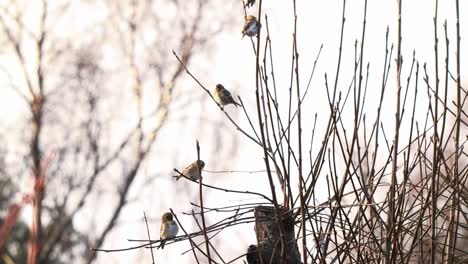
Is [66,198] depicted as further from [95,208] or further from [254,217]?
[254,217]

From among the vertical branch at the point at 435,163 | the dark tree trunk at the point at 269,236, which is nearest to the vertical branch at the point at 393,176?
the vertical branch at the point at 435,163

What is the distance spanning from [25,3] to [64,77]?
46.4 inches

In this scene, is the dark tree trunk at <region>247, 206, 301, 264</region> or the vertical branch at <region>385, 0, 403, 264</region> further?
the dark tree trunk at <region>247, 206, 301, 264</region>

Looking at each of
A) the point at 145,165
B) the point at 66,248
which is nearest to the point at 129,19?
the point at 145,165

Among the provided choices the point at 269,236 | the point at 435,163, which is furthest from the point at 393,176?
the point at 269,236

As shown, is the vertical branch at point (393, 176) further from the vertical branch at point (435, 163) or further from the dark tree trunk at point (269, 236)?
the dark tree trunk at point (269, 236)

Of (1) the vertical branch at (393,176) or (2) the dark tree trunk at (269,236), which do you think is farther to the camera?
(2) the dark tree trunk at (269,236)

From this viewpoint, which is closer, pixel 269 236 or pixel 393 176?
pixel 393 176

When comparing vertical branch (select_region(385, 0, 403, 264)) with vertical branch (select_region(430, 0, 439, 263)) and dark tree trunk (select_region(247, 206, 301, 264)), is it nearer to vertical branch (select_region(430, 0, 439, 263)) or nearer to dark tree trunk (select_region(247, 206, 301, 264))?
vertical branch (select_region(430, 0, 439, 263))

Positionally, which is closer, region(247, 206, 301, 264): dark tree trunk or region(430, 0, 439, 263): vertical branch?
region(430, 0, 439, 263): vertical branch

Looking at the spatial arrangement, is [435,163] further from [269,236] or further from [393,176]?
[269,236]

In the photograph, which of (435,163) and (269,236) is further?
(269,236)

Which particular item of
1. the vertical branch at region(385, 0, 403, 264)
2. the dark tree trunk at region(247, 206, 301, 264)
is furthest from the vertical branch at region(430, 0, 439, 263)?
the dark tree trunk at region(247, 206, 301, 264)

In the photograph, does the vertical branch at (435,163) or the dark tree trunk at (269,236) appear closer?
the vertical branch at (435,163)
